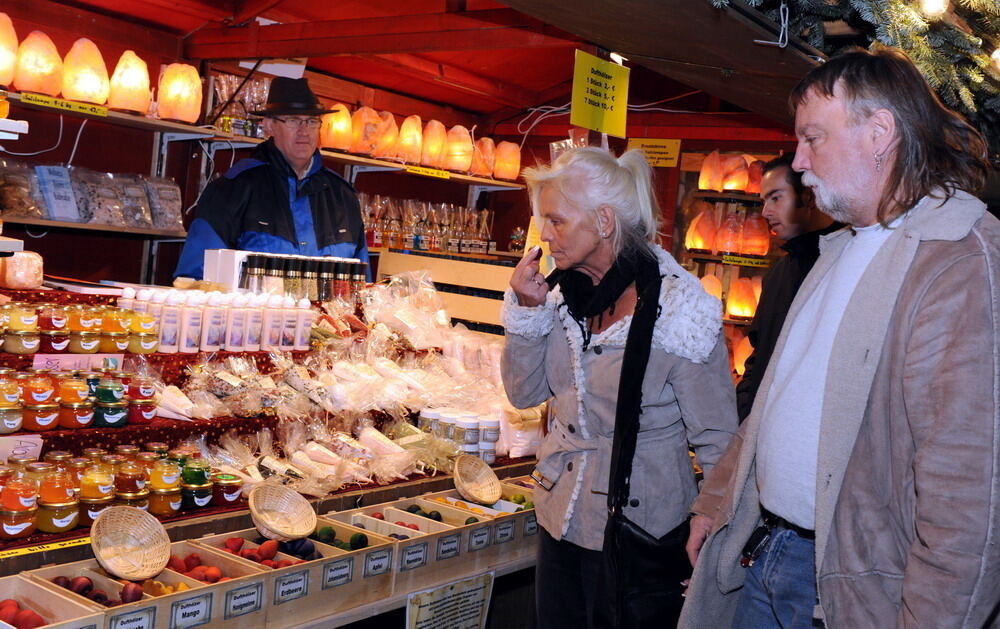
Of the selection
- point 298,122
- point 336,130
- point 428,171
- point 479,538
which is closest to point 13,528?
point 479,538

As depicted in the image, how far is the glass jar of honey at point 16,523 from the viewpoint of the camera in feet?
7.68

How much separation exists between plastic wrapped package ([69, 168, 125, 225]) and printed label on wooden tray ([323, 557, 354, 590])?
3245mm

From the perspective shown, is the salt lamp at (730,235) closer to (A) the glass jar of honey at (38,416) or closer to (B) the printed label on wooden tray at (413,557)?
(B) the printed label on wooden tray at (413,557)

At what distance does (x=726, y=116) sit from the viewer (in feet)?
22.6

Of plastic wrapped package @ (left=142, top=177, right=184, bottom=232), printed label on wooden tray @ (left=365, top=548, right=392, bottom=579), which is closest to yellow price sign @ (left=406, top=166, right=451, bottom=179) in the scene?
plastic wrapped package @ (left=142, top=177, right=184, bottom=232)

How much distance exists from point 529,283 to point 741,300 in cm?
425

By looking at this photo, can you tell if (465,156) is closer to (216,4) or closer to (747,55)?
(216,4)

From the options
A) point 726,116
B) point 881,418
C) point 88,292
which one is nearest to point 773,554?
point 881,418

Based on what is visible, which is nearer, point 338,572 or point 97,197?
point 338,572

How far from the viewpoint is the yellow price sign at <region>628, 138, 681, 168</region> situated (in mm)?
7129

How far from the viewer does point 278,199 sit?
4.72 meters

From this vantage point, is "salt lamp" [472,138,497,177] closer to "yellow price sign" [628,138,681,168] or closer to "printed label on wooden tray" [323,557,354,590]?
"yellow price sign" [628,138,681,168]

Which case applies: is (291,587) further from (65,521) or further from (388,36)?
(388,36)

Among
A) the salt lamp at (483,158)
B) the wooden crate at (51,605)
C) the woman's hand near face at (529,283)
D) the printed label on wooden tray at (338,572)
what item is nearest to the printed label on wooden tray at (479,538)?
the printed label on wooden tray at (338,572)
